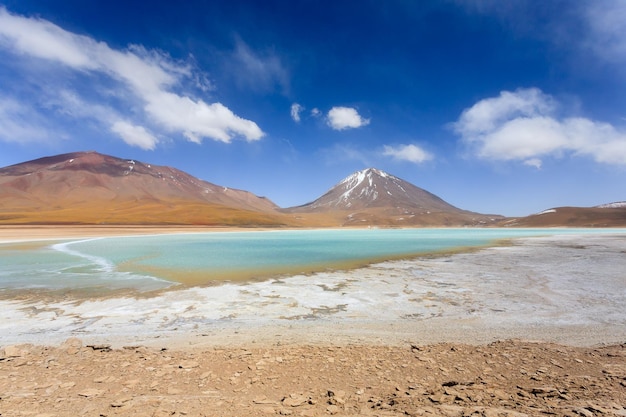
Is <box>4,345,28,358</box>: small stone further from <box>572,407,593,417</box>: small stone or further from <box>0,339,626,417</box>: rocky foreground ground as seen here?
<box>572,407,593,417</box>: small stone

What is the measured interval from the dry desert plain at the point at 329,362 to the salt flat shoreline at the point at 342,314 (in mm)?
69

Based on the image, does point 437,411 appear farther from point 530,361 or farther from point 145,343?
point 145,343

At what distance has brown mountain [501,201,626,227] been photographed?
13775cm

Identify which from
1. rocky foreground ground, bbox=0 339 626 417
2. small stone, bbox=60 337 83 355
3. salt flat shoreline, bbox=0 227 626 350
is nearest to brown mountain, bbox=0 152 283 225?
salt flat shoreline, bbox=0 227 626 350

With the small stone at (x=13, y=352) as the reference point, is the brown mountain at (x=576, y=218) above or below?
above

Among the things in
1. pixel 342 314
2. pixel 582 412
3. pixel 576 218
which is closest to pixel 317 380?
pixel 582 412

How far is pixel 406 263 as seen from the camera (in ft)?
64.3

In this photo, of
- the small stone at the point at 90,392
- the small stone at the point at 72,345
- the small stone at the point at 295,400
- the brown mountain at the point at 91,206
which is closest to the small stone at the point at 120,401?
the small stone at the point at 90,392

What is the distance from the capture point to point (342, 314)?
350 inches

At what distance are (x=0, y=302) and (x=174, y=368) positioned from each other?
8.85 m

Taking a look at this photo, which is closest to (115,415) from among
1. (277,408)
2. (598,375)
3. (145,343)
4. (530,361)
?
(277,408)

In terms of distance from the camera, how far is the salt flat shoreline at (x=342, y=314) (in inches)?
272

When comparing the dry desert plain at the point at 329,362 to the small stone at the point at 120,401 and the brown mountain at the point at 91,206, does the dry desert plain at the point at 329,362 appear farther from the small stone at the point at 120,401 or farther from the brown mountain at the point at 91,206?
the brown mountain at the point at 91,206

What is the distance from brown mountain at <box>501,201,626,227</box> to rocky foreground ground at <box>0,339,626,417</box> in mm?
172356
